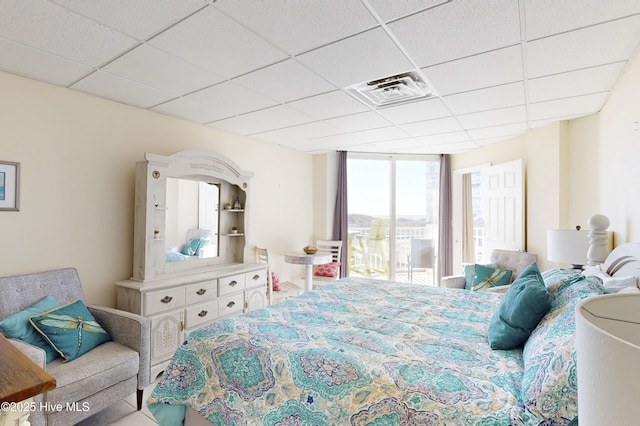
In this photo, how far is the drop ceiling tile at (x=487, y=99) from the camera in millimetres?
2659

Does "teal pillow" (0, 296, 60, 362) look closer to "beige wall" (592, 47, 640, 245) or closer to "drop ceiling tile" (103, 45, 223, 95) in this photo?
"drop ceiling tile" (103, 45, 223, 95)

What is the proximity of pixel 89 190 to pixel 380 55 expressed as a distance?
271 centimetres

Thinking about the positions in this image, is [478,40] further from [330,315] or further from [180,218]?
[180,218]

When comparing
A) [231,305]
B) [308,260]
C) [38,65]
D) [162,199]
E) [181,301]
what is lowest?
[231,305]

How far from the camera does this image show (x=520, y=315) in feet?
5.24

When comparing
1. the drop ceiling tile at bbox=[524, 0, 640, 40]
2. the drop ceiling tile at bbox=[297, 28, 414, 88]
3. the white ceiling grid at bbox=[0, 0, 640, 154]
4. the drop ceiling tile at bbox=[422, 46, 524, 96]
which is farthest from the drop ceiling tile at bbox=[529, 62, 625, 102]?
the drop ceiling tile at bbox=[297, 28, 414, 88]

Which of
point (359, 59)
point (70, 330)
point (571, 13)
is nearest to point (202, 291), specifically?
point (70, 330)

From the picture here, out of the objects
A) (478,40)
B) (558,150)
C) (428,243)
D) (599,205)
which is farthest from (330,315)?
(428,243)

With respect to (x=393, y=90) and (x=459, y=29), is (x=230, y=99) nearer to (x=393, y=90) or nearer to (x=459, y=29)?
(x=393, y=90)

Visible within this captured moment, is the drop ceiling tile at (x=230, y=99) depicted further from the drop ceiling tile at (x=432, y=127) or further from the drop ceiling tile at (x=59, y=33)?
the drop ceiling tile at (x=432, y=127)

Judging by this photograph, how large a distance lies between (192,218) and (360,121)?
7.23 ft

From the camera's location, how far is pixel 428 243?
5.69m

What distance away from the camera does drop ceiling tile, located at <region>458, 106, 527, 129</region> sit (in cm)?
323

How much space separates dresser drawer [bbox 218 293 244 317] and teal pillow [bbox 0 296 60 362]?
1.46m
